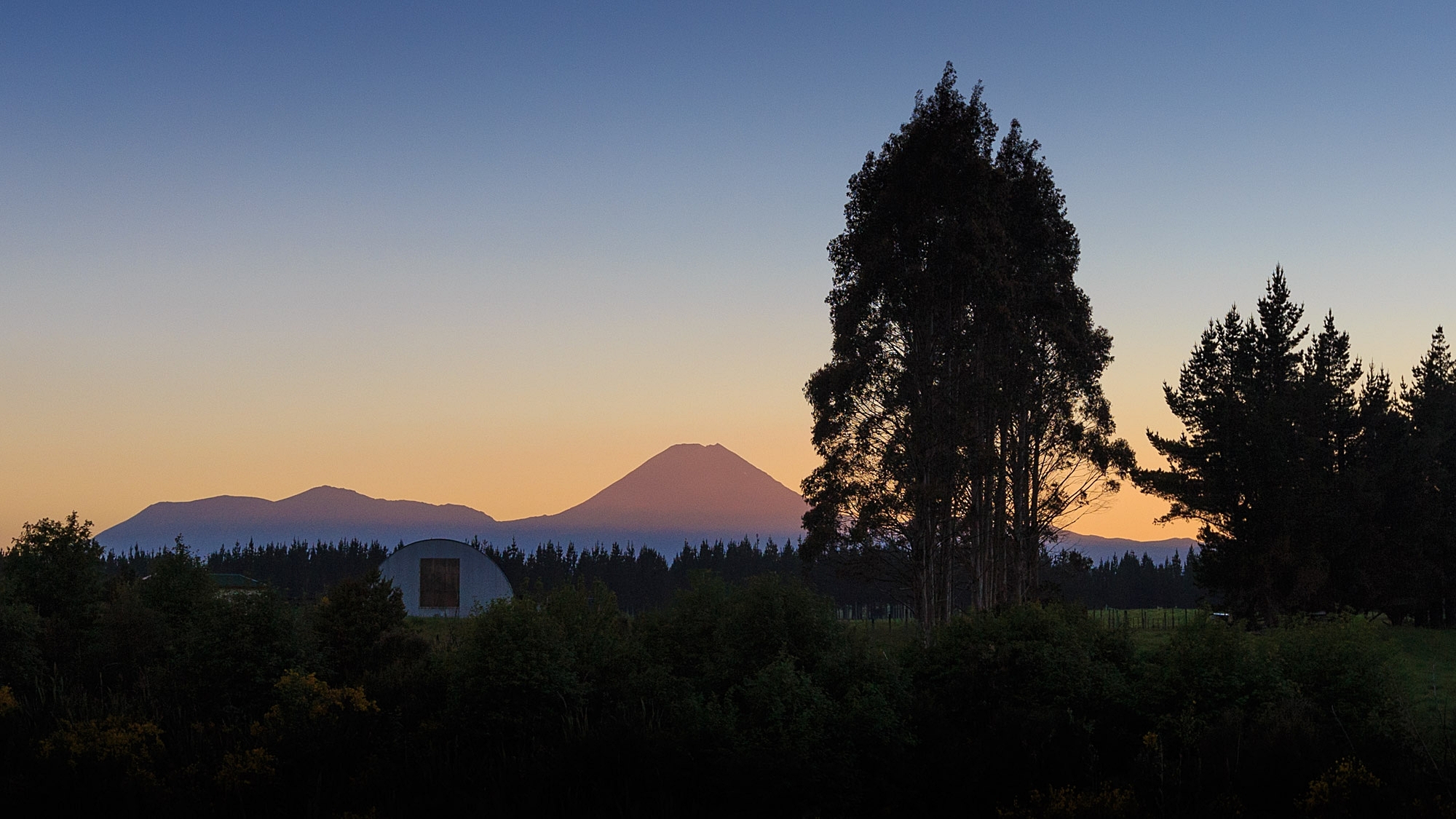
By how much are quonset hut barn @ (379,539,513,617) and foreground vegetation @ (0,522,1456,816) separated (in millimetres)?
32979

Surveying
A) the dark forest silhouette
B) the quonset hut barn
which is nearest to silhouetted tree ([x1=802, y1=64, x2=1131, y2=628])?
the dark forest silhouette

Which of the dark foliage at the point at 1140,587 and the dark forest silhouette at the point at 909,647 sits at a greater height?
the dark forest silhouette at the point at 909,647

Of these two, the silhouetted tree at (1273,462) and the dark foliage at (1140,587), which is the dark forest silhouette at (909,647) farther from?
the dark foliage at (1140,587)

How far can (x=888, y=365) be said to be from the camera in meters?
28.3

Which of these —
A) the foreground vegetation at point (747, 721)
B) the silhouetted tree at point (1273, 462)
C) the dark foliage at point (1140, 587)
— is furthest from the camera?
the dark foliage at point (1140, 587)

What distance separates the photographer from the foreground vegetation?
12.5m

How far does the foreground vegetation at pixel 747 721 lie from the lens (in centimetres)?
1246

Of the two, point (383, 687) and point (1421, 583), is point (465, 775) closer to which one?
point (383, 687)

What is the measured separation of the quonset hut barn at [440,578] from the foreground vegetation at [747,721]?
108 feet

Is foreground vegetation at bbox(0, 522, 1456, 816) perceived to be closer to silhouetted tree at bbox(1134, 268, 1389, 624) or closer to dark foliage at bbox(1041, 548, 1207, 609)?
silhouetted tree at bbox(1134, 268, 1389, 624)

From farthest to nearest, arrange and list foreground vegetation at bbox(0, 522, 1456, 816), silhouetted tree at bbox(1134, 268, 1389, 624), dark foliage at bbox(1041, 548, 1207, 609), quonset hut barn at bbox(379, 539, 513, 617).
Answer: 1. dark foliage at bbox(1041, 548, 1207, 609)
2. quonset hut barn at bbox(379, 539, 513, 617)
3. silhouetted tree at bbox(1134, 268, 1389, 624)
4. foreground vegetation at bbox(0, 522, 1456, 816)

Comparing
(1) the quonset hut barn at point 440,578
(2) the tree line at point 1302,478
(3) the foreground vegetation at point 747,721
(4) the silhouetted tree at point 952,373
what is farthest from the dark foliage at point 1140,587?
(3) the foreground vegetation at point 747,721

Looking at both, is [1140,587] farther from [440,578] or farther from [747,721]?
[747,721]

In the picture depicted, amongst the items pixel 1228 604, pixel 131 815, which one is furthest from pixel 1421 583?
pixel 131 815
